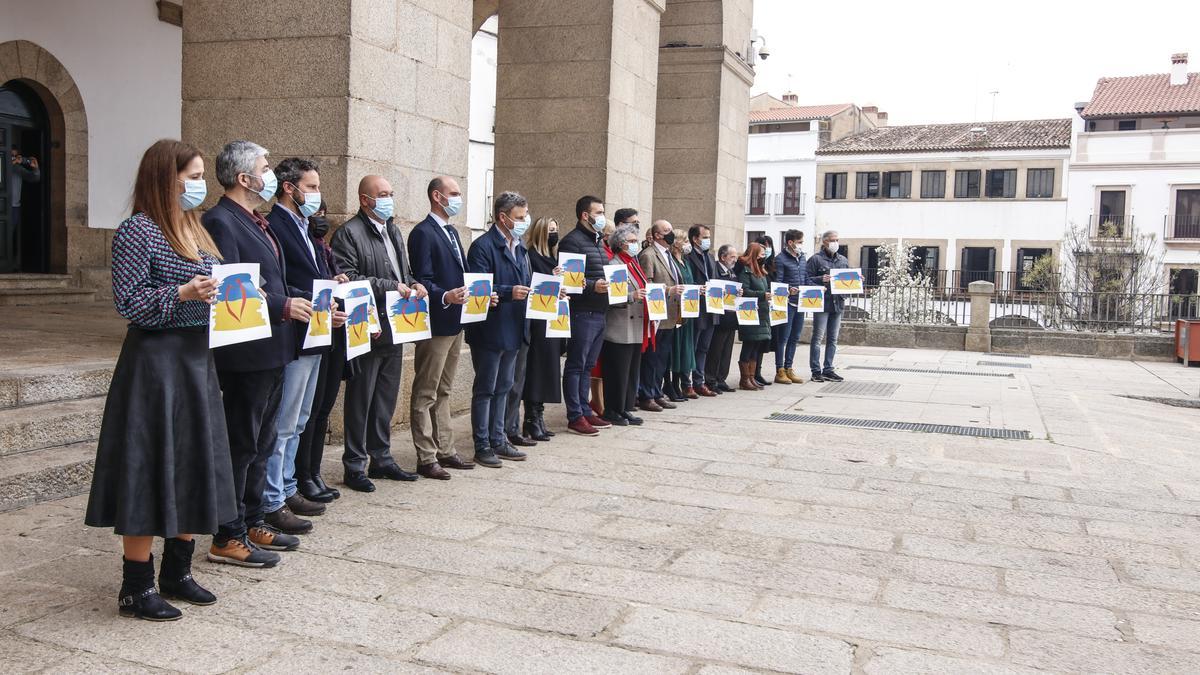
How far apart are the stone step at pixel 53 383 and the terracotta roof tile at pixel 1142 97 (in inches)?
1948

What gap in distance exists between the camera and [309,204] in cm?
519

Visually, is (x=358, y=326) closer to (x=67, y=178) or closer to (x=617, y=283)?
(x=617, y=283)

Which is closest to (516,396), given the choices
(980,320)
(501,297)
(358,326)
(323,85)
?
(501,297)

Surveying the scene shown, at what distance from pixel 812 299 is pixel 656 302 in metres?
4.06

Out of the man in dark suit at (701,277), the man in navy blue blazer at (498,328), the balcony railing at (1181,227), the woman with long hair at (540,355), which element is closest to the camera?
the man in navy blue blazer at (498,328)

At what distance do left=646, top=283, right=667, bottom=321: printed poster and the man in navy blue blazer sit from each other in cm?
196

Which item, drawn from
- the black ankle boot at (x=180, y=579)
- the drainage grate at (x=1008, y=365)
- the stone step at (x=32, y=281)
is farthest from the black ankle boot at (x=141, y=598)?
the drainage grate at (x=1008, y=365)

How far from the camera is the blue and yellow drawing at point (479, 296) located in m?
6.61

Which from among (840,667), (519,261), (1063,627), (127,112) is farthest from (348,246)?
(127,112)

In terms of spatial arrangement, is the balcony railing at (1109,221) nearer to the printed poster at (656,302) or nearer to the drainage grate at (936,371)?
the drainage grate at (936,371)

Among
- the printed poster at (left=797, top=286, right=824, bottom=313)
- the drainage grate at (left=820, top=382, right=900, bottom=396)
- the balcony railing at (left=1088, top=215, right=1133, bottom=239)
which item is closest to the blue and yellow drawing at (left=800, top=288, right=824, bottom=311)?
the printed poster at (left=797, top=286, right=824, bottom=313)

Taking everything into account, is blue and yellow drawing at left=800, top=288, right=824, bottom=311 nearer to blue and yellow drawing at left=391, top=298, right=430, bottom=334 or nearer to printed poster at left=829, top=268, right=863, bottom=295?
printed poster at left=829, top=268, right=863, bottom=295

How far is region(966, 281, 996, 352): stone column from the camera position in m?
19.8

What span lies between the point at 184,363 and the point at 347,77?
3.91 metres
